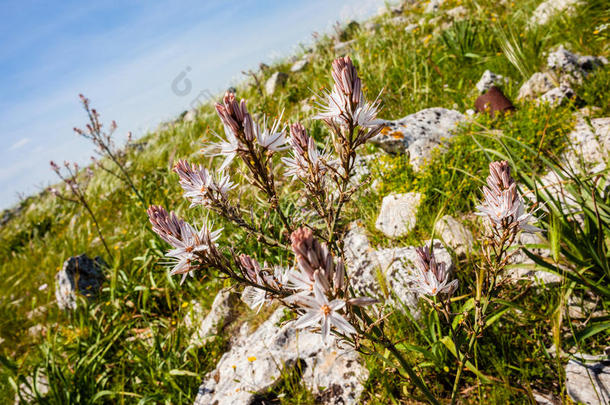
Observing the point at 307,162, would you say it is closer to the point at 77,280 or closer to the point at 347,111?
the point at 347,111

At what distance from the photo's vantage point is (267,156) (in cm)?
118

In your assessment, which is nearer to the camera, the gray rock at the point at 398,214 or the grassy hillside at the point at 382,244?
the grassy hillside at the point at 382,244

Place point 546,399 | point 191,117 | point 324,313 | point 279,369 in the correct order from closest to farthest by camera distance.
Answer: point 324,313 → point 546,399 → point 279,369 → point 191,117

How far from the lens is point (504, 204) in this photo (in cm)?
119

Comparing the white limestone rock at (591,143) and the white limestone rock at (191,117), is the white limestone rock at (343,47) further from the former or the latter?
the white limestone rock at (591,143)

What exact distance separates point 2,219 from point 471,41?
21.0 metres

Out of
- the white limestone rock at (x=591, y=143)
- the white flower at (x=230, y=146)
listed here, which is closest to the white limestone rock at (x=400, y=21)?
the white limestone rock at (x=591, y=143)

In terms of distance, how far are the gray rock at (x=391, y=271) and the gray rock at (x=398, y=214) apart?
0.37 m

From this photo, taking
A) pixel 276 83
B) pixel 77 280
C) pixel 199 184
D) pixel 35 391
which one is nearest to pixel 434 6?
pixel 276 83

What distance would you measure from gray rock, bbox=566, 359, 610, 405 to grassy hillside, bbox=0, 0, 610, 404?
70mm

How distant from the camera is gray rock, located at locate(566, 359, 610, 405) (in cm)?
166

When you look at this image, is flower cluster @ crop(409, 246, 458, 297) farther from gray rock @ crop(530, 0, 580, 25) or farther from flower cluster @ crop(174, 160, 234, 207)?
gray rock @ crop(530, 0, 580, 25)

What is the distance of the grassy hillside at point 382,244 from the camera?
6.96 feet

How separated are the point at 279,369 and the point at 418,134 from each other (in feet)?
10.5
